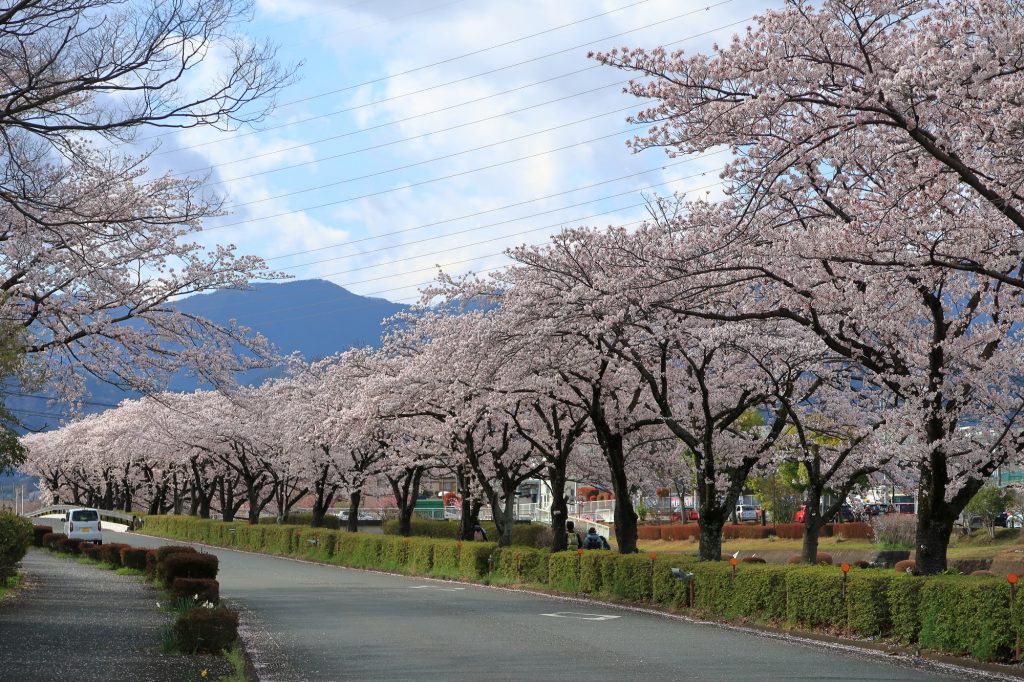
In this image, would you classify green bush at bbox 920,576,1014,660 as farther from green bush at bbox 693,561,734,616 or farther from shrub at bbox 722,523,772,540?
shrub at bbox 722,523,772,540

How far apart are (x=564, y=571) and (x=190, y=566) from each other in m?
9.03

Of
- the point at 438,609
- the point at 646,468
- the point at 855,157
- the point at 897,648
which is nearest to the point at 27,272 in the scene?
the point at 438,609

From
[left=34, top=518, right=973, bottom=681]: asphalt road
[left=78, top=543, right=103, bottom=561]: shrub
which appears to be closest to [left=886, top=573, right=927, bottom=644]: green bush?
[left=34, top=518, right=973, bottom=681]: asphalt road

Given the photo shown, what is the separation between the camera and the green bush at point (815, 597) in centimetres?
1588

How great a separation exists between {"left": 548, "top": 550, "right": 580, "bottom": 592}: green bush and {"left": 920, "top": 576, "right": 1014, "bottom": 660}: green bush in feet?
38.4

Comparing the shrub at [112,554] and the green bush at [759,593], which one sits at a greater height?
the green bush at [759,593]

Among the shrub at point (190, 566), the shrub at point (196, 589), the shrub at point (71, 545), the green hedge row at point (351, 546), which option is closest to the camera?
the shrub at point (196, 589)

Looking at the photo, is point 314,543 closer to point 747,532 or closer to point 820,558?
point 747,532

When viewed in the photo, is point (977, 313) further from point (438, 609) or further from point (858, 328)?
point (438, 609)

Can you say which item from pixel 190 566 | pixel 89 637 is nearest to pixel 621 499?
pixel 190 566

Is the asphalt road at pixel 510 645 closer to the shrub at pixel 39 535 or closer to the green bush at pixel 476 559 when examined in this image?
the green bush at pixel 476 559

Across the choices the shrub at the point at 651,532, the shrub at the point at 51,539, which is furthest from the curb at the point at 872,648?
the shrub at the point at 651,532

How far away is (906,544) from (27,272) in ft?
110

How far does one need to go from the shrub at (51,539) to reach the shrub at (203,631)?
32.5m
